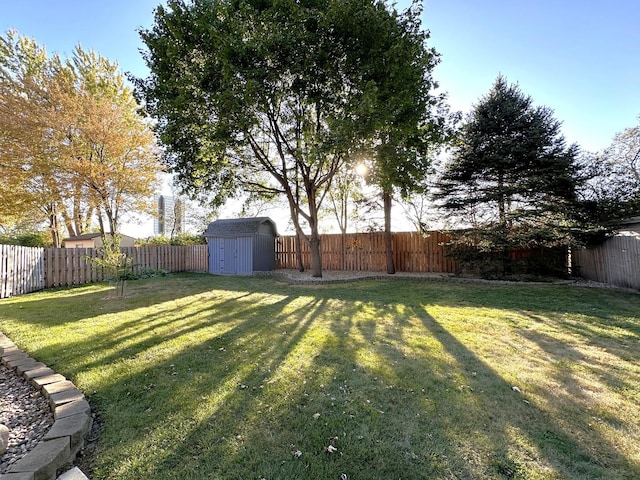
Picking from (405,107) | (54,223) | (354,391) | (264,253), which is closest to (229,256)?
(264,253)

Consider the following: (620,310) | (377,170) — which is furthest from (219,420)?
(377,170)

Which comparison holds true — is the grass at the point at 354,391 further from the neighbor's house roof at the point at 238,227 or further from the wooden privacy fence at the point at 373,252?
the neighbor's house roof at the point at 238,227

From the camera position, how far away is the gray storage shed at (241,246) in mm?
13477

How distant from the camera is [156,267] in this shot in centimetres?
1313

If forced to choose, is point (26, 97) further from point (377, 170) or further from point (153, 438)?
point (153, 438)

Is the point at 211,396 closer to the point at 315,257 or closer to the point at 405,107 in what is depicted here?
→ the point at 405,107

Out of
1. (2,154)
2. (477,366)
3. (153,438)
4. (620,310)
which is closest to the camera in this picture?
(153,438)

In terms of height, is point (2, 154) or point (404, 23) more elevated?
point (404, 23)

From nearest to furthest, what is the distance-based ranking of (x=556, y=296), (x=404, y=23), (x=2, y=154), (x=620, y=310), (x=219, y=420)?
(x=219, y=420) → (x=620, y=310) → (x=556, y=296) → (x=404, y=23) → (x=2, y=154)

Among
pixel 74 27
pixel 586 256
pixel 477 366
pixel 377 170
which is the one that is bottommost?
pixel 477 366

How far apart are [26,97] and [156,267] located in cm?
846

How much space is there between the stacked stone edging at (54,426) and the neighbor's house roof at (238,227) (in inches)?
420

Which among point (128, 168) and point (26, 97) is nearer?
point (26, 97)

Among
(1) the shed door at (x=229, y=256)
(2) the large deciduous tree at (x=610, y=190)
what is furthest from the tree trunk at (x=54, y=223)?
(2) the large deciduous tree at (x=610, y=190)
